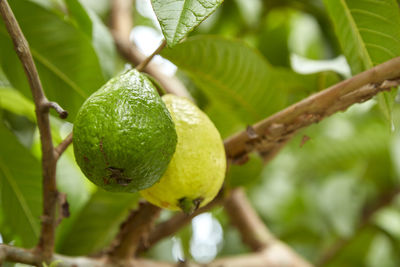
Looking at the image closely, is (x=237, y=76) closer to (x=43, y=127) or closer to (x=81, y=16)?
(x=81, y=16)

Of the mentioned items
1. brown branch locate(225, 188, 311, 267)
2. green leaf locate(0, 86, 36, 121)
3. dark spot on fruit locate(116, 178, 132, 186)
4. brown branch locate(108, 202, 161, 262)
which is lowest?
brown branch locate(225, 188, 311, 267)

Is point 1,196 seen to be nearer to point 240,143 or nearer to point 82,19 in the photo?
point 82,19

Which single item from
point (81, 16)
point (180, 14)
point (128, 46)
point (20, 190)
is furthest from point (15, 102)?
point (180, 14)

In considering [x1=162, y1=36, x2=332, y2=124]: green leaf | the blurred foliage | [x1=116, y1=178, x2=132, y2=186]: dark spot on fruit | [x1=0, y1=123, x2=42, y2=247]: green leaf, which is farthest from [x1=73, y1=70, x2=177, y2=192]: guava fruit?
[x1=0, y1=123, x2=42, y2=247]: green leaf

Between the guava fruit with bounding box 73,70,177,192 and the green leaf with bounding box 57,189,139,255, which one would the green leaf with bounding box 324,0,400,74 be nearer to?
the guava fruit with bounding box 73,70,177,192

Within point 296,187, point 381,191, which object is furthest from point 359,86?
point 296,187

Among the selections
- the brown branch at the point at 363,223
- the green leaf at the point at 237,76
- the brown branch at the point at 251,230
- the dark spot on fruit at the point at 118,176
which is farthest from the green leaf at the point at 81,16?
the brown branch at the point at 363,223

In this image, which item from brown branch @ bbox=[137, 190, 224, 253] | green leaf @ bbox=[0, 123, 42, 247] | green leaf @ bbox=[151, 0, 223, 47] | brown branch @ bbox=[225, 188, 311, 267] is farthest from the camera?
brown branch @ bbox=[225, 188, 311, 267]
